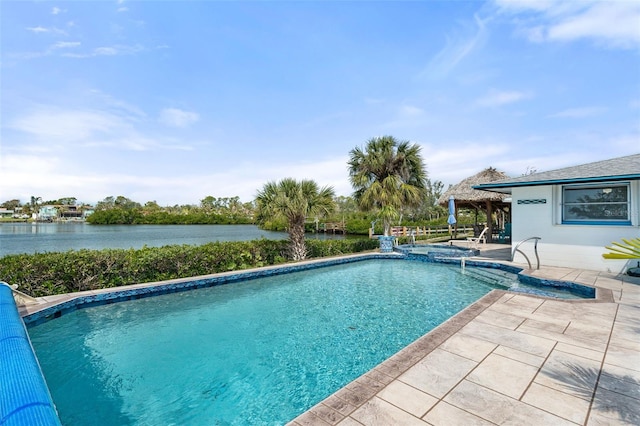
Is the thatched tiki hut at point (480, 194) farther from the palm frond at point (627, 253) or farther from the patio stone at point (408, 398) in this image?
the patio stone at point (408, 398)

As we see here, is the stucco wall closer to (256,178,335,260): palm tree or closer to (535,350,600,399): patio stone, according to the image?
(256,178,335,260): palm tree

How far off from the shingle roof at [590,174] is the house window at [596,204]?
40cm

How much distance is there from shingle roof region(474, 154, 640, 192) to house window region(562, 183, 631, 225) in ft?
1.30

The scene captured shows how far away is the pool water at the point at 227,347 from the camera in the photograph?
10.5ft

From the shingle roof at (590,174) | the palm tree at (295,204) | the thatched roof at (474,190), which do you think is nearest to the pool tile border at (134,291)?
the palm tree at (295,204)

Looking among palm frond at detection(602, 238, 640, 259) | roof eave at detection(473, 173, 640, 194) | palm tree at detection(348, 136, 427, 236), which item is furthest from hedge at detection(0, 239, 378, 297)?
palm frond at detection(602, 238, 640, 259)

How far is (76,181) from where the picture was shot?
20.2 metres

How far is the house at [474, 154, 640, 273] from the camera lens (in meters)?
7.47

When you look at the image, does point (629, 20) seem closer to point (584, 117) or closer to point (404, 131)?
point (584, 117)

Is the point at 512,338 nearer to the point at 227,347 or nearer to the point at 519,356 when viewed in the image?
the point at 519,356

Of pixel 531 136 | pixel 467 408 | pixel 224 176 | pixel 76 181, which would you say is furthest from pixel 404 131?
pixel 76 181

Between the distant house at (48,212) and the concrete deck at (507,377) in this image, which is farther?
the distant house at (48,212)

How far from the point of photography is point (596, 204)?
8.02m

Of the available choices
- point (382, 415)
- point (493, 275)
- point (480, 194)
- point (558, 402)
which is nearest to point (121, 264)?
point (382, 415)
